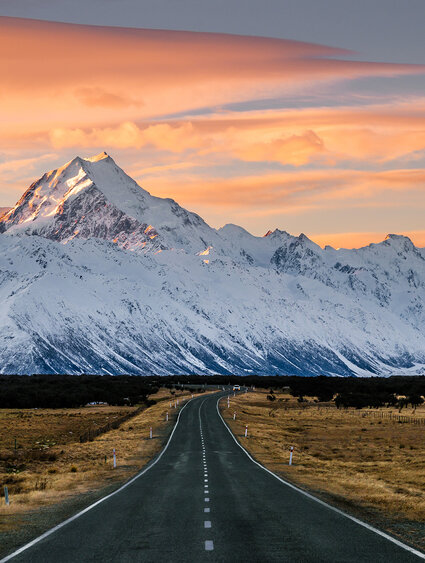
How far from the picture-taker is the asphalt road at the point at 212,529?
17156 mm

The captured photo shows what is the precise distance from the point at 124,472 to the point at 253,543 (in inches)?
942

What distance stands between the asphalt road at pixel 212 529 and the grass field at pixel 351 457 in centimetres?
191

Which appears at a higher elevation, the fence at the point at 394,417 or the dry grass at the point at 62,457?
the fence at the point at 394,417

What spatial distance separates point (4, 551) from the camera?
18312 millimetres

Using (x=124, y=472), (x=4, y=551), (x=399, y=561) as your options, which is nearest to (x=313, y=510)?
(x=399, y=561)

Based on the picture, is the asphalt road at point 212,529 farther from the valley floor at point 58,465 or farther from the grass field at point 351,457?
the grass field at point 351,457

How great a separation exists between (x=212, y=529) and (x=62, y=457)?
34.8 metres

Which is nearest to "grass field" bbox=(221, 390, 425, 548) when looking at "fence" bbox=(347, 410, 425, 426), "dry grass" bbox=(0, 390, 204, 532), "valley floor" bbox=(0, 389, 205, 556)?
"fence" bbox=(347, 410, 425, 426)

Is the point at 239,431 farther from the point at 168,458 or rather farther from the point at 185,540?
the point at 185,540

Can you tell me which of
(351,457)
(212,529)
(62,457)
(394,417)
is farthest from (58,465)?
(394,417)

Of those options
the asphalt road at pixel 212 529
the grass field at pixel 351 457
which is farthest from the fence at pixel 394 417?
the asphalt road at pixel 212 529

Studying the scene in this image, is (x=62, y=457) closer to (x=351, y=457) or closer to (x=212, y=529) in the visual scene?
(x=351, y=457)

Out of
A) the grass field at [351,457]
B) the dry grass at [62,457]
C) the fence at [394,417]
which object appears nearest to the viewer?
the grass field at [351,457]

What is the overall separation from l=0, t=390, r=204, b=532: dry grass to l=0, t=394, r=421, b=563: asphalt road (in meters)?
3.18
